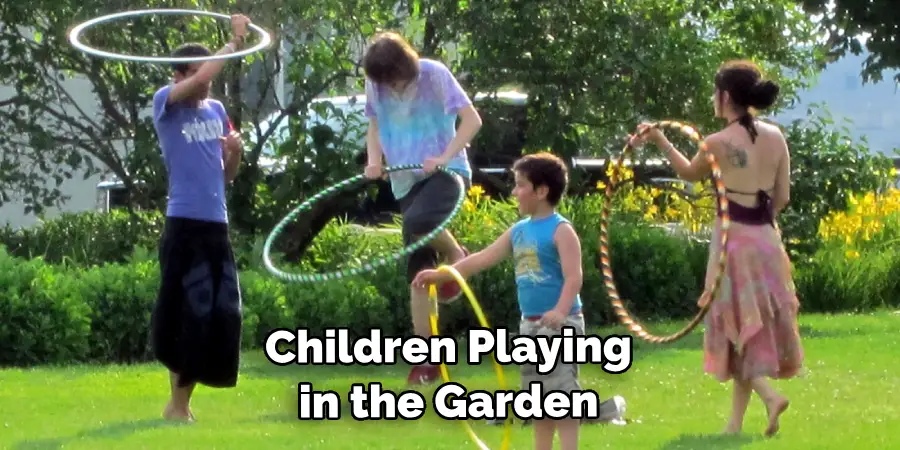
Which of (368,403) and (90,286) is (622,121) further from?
(368,403)

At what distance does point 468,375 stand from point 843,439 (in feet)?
10.5

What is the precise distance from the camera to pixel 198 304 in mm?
7738

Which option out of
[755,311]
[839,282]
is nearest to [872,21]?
[755,311]

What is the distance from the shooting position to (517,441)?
7379mm

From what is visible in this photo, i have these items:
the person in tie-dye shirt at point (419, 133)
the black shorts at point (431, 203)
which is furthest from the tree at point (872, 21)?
the black shorts at point (431, 203)

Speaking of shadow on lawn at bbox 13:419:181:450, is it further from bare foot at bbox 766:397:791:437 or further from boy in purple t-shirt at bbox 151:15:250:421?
bare foot at bbox 766:397:791:437

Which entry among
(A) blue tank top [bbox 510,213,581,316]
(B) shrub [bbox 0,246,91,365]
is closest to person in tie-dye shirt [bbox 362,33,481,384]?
(A) blue tank top [bbox 510,213,581,316]

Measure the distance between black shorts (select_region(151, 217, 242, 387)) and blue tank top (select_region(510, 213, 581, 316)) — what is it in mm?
1967

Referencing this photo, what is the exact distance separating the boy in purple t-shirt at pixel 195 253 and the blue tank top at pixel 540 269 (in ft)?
6.48

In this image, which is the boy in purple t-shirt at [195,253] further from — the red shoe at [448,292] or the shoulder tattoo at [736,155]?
the shoulder tattoo at [736,155]

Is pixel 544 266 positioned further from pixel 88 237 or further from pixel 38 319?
pixel 88 237

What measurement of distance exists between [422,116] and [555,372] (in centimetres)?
226

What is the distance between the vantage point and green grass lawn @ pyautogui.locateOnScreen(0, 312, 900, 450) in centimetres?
722

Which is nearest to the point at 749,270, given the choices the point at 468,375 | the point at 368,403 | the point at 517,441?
the point at 517,441
